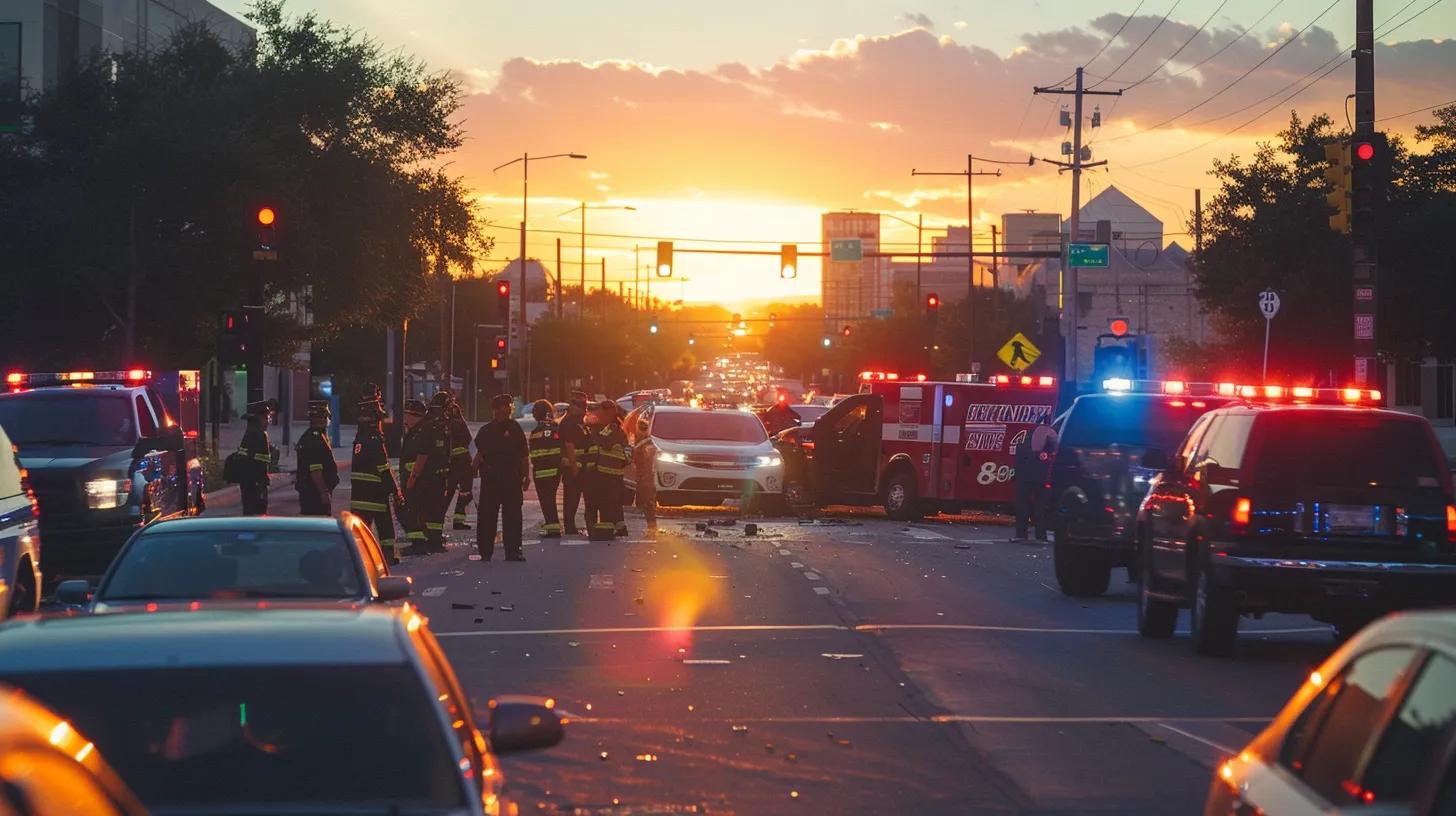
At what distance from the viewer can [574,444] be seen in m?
25.9

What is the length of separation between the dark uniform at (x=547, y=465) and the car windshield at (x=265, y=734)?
20282 millimetres

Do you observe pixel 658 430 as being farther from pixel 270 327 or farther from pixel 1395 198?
pixel 1395 198

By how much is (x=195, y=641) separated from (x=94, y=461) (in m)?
15.1

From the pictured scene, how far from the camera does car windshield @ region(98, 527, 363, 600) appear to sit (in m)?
9.06

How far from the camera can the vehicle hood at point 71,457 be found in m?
19.2

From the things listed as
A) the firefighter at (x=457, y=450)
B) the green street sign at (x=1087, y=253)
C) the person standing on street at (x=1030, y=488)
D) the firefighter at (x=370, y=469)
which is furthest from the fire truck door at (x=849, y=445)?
the green street sign at (x=1087, y=253)

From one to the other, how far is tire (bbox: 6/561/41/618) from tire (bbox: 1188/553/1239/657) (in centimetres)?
836

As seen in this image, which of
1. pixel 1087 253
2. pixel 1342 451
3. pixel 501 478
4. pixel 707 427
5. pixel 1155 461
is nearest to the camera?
pixel 1342 451

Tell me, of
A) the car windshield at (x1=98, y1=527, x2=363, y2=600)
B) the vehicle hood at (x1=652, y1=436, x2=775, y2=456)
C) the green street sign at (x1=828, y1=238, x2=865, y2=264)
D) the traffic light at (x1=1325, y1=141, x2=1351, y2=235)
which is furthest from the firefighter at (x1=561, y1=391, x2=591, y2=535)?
the green street sign at (x1=828, y1=238, x2=865, y2=264)

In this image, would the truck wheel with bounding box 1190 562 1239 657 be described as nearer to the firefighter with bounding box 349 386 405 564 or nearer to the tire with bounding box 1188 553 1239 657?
the tire with bounding box 1188 553 1239 657

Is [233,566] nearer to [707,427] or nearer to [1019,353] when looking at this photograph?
[707,427]

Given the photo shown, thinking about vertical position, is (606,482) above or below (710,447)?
below

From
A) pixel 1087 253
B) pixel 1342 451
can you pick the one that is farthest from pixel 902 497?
pixel 1087 253

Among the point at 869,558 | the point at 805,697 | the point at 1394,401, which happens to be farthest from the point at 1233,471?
the point at 1394,401
